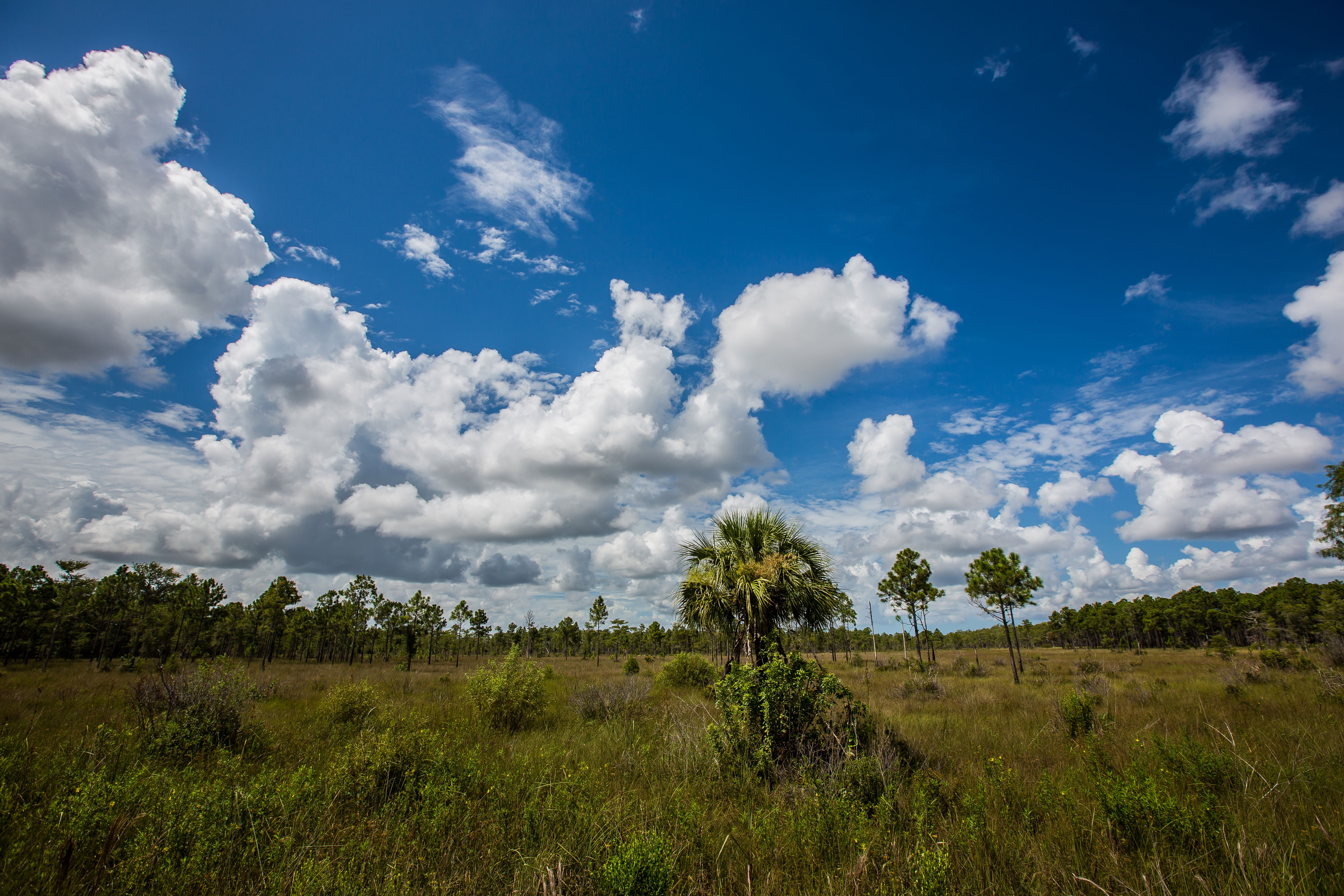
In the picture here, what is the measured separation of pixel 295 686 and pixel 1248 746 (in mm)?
28072

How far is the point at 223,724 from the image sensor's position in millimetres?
9117

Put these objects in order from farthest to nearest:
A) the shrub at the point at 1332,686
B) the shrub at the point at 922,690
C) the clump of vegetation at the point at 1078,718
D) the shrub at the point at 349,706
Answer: the shrub at the point at 922,690, the shrub at the point at 349,706, the shrub at the point at 1332,686, the clump of vegetation at the point at 1078,718

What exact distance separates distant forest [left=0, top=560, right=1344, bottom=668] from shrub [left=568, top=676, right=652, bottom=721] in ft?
56.3

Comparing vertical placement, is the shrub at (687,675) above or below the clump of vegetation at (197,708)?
below

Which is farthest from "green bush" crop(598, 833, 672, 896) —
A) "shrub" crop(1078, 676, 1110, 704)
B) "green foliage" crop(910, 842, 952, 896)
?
"shrub" crop(1078, 676, 1110, 704)

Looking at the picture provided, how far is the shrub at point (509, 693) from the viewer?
11633 millimetres

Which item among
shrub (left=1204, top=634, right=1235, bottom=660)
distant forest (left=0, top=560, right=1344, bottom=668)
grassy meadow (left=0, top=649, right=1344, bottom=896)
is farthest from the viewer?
distant forest (left=0, top=560, right=1344, bottom=668)

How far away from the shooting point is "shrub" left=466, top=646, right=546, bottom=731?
38.2 ft

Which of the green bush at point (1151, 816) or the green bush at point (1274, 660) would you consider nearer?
the green bush at point (1151, 816)

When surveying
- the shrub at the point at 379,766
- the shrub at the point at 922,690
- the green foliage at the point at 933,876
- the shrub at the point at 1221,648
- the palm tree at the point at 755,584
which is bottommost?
the shrub at the point at 1221,648

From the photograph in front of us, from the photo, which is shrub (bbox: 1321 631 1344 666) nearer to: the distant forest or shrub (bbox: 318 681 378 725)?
the distant forest

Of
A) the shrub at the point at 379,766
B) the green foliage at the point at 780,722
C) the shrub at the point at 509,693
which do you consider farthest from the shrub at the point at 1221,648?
the shrub at the point at 379,766

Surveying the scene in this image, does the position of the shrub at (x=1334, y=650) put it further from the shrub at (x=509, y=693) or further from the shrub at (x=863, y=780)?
the shrub at (x=509, y=693)

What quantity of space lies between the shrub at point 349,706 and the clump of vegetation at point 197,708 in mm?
1659
